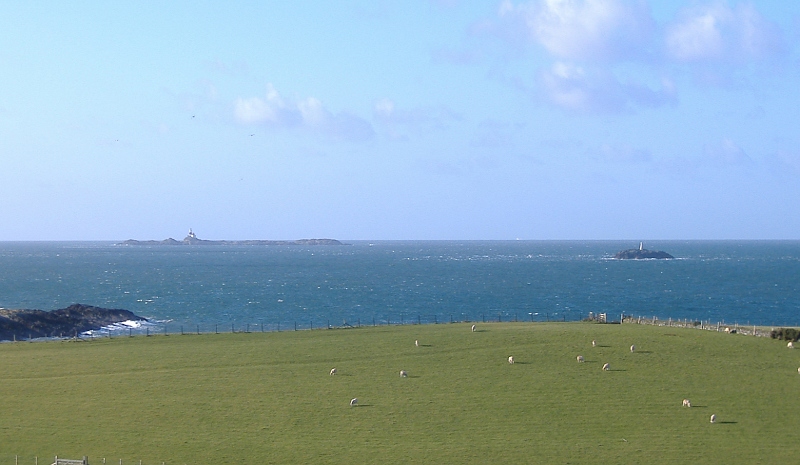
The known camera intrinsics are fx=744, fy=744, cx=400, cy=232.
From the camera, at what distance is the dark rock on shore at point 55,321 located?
94.8 meters

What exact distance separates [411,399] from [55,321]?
72154 mm

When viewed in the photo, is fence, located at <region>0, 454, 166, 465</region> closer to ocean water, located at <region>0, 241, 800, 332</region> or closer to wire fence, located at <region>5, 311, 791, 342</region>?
wire fence, located at <region>5, 311, 791, 342</region>

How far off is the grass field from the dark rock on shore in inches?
1003

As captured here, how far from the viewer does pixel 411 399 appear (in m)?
50.6

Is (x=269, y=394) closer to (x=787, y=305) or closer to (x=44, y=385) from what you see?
(x=44, y=385)

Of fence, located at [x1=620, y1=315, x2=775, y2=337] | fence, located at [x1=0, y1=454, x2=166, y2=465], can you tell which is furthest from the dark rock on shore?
fence, located at [x1=620, y1=315, x2=775, y2=337]

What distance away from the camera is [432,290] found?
166750 millimetres

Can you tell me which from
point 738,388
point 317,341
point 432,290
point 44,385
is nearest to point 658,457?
point 738,388

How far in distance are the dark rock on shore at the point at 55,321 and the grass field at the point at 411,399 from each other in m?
25.5

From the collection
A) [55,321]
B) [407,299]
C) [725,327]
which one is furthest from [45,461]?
[407,299]

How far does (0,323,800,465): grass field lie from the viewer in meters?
41.4

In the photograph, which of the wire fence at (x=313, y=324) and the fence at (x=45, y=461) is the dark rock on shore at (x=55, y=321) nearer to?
the wire fence at (x=313, y=324)

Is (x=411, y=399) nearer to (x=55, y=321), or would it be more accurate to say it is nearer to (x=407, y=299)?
(x=55, y=321)

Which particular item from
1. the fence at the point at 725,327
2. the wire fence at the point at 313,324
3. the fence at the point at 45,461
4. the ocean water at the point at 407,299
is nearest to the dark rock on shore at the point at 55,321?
the wire fence at the point at 313,324
